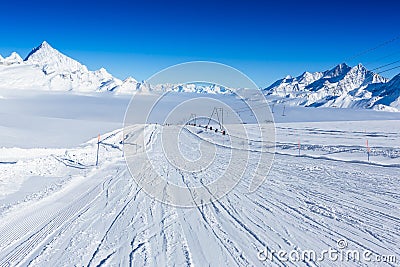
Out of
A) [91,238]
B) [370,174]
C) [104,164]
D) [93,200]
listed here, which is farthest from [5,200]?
[370,174]

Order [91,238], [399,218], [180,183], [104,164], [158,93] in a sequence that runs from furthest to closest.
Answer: [104,164] < [180,183] < [158,93] < [399,218] < [91,238]

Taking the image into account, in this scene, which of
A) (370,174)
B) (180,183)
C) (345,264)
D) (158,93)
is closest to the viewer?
(345,264)

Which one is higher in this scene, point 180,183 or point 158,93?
point 158,93

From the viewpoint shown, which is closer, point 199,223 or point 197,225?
point 197,225

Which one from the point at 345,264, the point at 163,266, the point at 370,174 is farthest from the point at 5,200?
the point at 370,174

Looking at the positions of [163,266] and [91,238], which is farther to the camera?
[91,238]

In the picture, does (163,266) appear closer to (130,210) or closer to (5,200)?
(130,210)

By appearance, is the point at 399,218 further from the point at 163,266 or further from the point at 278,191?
the point at 163,266
